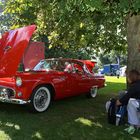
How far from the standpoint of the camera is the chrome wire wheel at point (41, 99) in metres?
8.63

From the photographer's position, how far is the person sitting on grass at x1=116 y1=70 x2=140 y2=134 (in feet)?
23.4

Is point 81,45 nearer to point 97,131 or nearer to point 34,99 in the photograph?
point 34,99

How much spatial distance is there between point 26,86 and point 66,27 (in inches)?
198

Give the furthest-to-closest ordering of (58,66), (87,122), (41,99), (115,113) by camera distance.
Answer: (58,66) < (41,99) < (87,122) < (115,113)

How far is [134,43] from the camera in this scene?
914 centimetres

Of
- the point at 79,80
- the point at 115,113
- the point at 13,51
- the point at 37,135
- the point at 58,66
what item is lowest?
the point at 37,135

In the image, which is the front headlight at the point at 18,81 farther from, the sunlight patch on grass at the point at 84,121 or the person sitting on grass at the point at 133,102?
the person sitting on grass at the point at 133,102

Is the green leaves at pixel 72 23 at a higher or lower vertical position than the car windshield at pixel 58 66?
higher

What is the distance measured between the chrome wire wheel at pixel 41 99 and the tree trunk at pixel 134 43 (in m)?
2.34

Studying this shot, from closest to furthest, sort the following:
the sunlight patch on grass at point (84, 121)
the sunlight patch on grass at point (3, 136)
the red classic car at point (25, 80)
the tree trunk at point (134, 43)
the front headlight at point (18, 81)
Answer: the sunlight patch on grass at point (3, 136)
the sunlight patch on grass at point (84, 121)
the red classic car at point (25, 80)
the front headlight at point (18, 81)
the tree trunk at point (134, 43)

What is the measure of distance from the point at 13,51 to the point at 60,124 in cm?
209

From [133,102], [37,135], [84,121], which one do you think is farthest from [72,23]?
[37,135]

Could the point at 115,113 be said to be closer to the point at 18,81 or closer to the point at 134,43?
the point at 134,43

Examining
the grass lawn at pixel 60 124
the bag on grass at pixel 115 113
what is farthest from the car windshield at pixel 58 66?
the bag on grass at pixel 115 113
